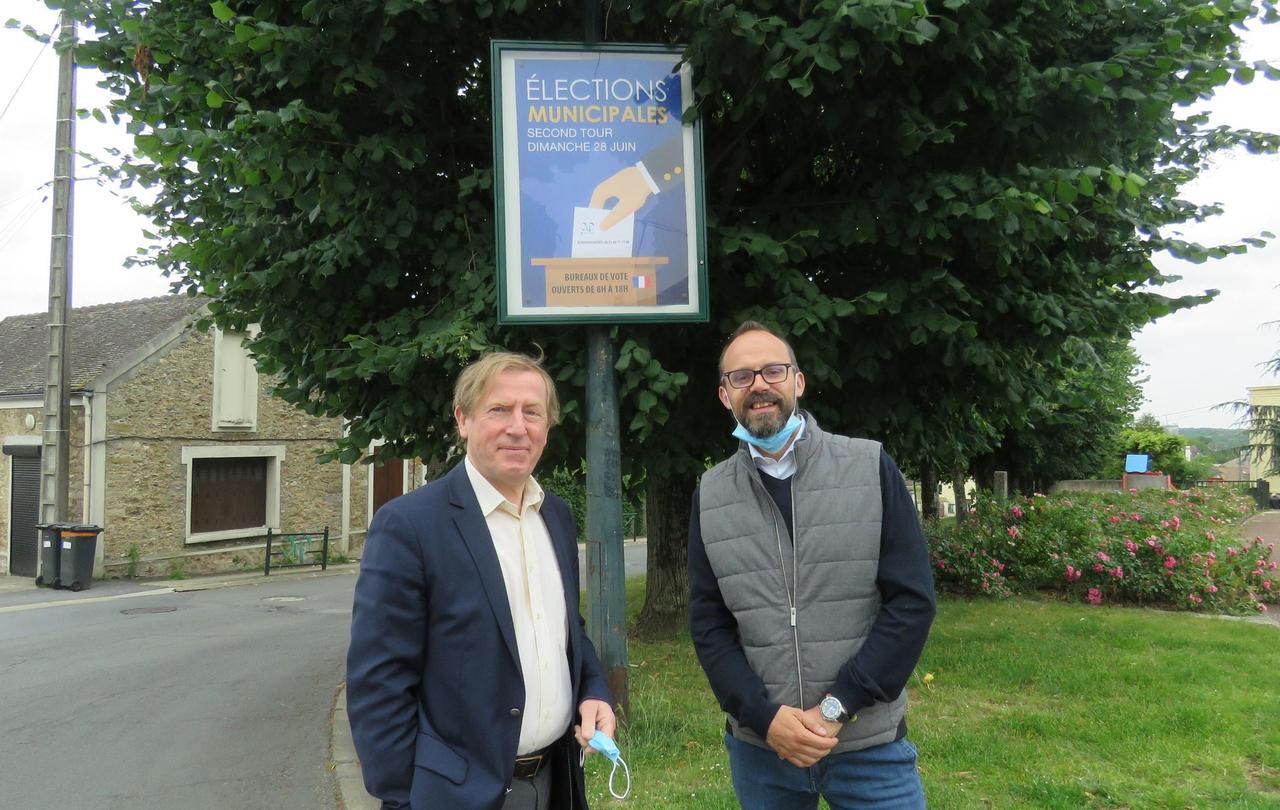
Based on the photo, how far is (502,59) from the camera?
202 inches

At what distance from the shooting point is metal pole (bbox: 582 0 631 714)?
530 cm

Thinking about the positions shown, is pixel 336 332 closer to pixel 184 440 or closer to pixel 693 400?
pixel 693 400

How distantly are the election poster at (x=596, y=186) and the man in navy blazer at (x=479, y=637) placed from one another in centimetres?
271

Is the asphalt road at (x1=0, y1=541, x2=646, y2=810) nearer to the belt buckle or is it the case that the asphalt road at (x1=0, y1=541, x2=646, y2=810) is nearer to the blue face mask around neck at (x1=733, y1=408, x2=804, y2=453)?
the belt buckle

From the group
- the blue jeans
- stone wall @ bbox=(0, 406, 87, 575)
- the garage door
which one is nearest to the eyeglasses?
the blue jeans

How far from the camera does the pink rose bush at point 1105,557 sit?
962 centimetres

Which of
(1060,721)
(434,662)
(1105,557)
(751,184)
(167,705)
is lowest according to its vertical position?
(167,705)

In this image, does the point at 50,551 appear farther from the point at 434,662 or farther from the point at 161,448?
the point at 434,662

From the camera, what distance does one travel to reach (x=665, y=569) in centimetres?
866

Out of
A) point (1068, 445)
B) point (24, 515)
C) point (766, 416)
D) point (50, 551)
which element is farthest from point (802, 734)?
point (1068, 445)

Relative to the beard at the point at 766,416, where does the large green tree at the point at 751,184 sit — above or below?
above

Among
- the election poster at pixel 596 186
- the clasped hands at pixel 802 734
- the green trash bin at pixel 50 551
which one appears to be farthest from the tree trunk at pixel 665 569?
the green trash bin at pixel 50 551

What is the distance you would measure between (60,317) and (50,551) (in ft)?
13.1

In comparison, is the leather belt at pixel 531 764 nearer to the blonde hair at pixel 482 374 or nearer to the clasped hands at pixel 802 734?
the clasped hands at pixel 802 734
